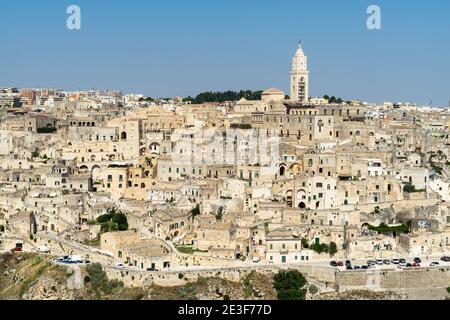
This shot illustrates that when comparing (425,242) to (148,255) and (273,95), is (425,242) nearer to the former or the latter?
(148,255)

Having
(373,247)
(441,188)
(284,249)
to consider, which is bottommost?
(373,247)

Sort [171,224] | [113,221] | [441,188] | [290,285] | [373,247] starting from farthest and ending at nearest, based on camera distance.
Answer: [441,188], [113,221], [171,224], [373,247], [290,285]

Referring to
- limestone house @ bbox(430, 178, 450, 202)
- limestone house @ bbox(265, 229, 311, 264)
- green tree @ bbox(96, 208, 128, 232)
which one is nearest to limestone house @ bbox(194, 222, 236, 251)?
limestone house @ bbox(265, 229, 311, 264)

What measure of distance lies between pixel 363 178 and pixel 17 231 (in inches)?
503

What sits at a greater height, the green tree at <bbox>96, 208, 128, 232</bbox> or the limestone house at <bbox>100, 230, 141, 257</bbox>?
the green tree at <bbox>96, 208, 128, 232</bbox>

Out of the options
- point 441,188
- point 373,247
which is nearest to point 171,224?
point 373,247

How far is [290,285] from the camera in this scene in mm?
24969

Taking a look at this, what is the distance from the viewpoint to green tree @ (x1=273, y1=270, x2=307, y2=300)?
81.5 feet

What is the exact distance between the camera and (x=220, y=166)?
32625 millimetres

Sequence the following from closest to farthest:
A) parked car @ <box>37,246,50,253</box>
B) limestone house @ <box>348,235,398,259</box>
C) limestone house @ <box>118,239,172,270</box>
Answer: limestone house @ <box>118,239,172,270</box> < limestone house @ <box>348,235,398,259</box> < parked car @ <box>37,246,50,253</box>

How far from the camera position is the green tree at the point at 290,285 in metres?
24.8

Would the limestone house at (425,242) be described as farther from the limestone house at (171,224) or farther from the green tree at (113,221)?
the green tree at (113,221)

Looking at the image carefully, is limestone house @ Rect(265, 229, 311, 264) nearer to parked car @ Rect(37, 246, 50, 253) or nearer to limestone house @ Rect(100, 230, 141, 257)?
limestone house @ Rect(100, 230, 141, 257)

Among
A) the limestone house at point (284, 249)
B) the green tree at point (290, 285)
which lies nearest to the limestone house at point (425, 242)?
the limestone house at point (284, 249)
